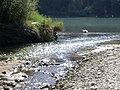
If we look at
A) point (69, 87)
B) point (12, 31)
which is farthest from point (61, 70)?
point (12, 31)

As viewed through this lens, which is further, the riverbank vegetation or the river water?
the riverbank vegetation

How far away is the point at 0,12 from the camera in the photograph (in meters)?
53.1

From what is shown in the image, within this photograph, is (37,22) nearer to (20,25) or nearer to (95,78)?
(20,25)

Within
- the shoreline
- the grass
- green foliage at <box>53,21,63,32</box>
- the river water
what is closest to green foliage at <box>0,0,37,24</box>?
the grass

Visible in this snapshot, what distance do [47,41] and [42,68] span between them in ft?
84.3

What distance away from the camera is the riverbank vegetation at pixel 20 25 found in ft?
171

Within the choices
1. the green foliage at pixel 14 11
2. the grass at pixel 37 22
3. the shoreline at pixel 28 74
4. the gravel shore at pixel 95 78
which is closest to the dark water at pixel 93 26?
the grass at pixel 37 22

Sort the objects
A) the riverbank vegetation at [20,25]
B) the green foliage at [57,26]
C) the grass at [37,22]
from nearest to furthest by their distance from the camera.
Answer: the riverbank vegetation at [20,25] < the grass at [37,22] < the green foliage at [57,26]

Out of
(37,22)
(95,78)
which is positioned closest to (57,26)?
(37,22)

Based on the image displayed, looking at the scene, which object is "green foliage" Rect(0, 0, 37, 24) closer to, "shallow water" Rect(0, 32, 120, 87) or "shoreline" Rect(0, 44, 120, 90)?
"shallow water" Rect(0, 32, 120, 87)

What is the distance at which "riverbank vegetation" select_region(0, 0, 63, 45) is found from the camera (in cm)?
5209

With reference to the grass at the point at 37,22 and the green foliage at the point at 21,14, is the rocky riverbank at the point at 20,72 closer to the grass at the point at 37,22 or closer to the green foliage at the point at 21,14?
the green foliage at the point at 21,14

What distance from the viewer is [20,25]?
5469 centimetres

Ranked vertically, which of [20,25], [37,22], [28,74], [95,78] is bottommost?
[28,74]
